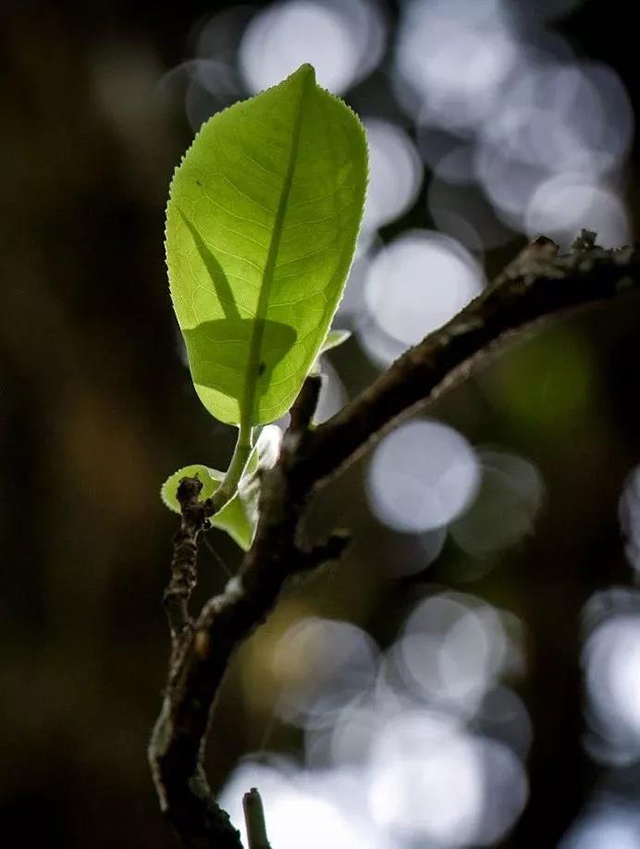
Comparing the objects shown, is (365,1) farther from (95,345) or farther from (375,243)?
(95,345)

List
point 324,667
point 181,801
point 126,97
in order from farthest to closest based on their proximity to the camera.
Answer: point 324,667, point 126,97, point 181,801

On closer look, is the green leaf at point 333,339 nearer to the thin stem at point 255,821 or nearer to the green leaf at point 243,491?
the green leaf at point 243,491

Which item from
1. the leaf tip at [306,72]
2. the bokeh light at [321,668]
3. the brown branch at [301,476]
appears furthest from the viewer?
the bokeh light at [321,668]

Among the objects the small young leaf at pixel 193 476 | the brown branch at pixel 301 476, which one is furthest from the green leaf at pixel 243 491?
the brown branch at pixel 301 476

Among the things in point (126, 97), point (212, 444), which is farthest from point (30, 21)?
point (212, 444)

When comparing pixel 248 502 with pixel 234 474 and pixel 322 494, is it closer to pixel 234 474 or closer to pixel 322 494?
pixel 234 474

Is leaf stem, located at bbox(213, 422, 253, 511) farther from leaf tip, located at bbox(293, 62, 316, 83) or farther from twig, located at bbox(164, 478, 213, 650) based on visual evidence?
leaf tip, located at bbox(293, 62, 316, 83)
